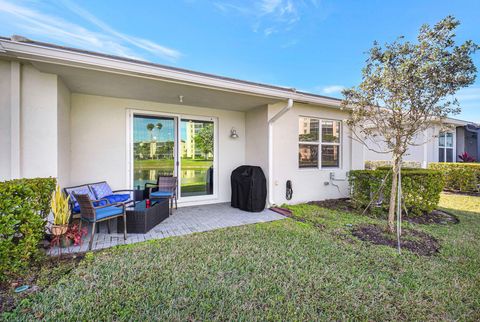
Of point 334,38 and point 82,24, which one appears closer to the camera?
point 82,24

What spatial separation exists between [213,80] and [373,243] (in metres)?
4.30

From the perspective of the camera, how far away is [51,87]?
148 inches

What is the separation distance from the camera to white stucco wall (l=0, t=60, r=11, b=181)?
3447 millimetres

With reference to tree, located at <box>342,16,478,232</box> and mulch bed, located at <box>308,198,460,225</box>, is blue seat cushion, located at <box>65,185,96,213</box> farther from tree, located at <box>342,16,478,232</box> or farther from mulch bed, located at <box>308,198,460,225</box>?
mulch bed, located at <box>308,198,460,225</box>

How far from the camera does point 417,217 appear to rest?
530 centimetres

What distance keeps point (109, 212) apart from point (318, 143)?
601cm

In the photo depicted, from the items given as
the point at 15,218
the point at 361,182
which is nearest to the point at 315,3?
the point at 361,182

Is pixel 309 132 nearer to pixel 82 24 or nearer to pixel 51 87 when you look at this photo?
pixel 51 87

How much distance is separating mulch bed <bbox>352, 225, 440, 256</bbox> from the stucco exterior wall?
2.73 metres

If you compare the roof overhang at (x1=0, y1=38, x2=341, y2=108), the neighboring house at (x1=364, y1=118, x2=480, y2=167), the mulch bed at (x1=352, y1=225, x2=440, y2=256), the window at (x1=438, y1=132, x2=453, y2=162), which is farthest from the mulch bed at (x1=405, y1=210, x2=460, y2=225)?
the window at (x1=438, y1=132, x2=453, y2=162)

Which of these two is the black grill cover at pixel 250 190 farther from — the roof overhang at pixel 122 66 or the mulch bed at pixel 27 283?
the mulch bed at pixel 27 283

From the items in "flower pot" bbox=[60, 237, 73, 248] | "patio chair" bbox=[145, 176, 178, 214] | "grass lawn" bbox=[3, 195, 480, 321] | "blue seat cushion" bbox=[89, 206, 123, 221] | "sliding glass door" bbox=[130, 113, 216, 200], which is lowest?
"grass lawn" bbox=[3, 195, 480, 321]

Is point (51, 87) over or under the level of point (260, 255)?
over

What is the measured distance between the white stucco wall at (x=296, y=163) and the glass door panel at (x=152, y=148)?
298cm
